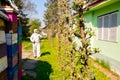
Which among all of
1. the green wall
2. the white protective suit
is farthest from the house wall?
the white protective suit

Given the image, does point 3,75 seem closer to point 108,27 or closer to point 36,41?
point 108,27

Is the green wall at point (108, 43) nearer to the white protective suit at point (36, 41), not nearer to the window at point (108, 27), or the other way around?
the window at point (108, 27)

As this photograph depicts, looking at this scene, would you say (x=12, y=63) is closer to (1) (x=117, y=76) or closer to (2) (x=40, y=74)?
(2) (x=40, y=74)

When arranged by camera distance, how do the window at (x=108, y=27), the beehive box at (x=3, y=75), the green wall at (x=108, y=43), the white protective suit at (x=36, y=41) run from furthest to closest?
the white protective suit at (x=36, y=41)
the window at (x=108, y=27)
the green wall at (x=108, y=43)
the beehive box at (x=3, y=75)

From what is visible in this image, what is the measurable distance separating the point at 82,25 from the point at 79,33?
0.14 metres

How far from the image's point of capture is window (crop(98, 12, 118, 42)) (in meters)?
12.1

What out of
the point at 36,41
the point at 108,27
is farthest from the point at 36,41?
the point at 108,27

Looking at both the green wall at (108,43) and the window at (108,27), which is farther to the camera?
the window at (108,27)

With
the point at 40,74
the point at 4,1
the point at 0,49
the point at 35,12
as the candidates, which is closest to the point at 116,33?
the point at 40,74

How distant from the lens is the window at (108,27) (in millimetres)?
12060

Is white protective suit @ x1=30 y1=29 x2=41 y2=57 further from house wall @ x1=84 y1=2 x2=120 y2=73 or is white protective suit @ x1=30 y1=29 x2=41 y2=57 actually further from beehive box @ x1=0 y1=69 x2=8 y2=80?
beehive box @ x1=0 y1=69 x2=8 y2=80

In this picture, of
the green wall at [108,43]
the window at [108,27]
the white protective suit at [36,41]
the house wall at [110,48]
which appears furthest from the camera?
the white protective suit at [36,41]

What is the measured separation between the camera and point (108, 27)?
13.3 meters

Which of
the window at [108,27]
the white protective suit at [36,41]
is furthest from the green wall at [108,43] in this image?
the white protective suit at [36,41]
